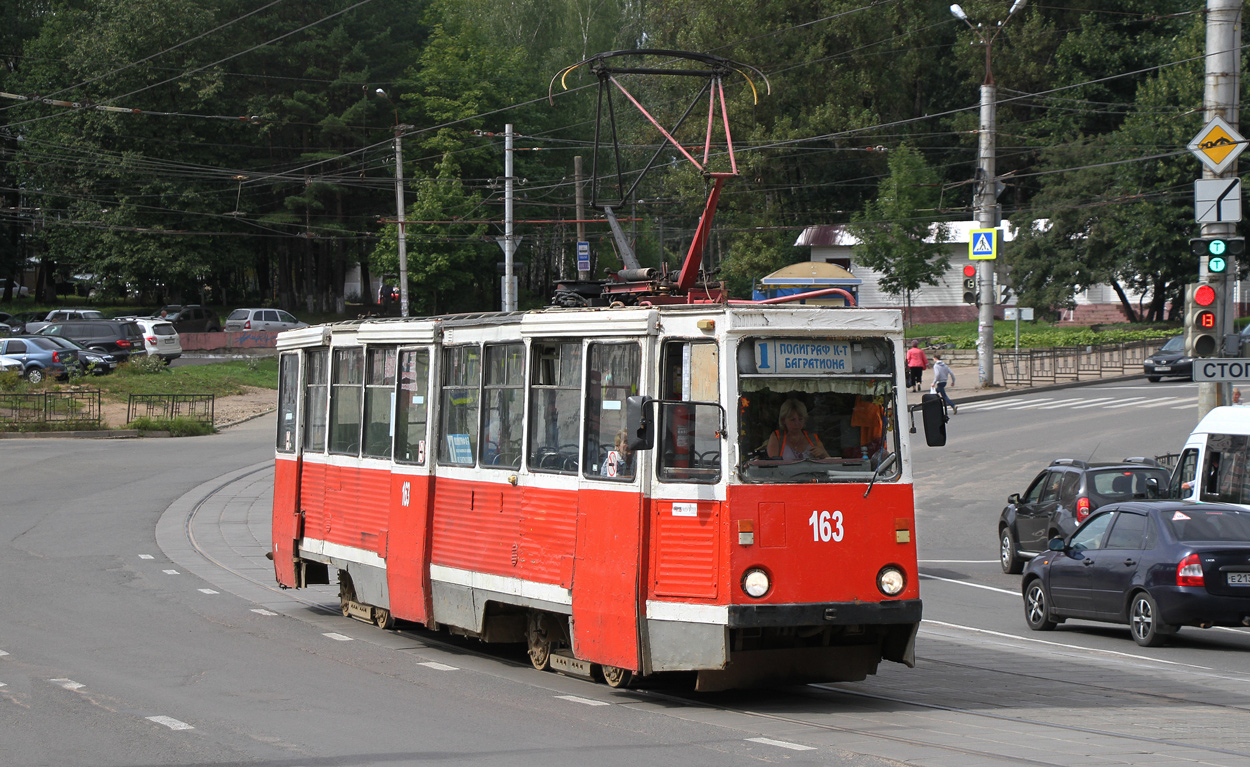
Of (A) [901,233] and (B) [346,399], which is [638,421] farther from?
(A) [901,233]

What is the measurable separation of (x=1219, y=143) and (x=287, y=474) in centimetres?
1248

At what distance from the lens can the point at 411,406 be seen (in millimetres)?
12656

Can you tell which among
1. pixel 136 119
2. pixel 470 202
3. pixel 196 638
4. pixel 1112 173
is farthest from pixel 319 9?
pixel 196 638

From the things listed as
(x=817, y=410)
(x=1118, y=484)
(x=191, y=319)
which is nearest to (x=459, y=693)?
(x=817, y=410)

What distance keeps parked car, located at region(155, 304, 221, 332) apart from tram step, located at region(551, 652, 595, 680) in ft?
183

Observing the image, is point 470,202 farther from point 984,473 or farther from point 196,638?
point 196,638

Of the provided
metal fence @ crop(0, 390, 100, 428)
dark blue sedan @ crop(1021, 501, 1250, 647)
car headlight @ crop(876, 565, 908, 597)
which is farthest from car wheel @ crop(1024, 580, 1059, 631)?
metal fence @ crop(0, 390, 100, 428)

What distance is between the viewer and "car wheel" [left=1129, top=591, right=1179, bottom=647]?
43.9 ft

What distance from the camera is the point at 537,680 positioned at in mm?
10641

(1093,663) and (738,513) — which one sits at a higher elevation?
(738,513)

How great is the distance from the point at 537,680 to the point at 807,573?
2729mm

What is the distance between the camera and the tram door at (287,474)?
15.0 m

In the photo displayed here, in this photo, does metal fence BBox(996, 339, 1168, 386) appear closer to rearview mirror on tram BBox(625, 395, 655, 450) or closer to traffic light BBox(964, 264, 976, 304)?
traffic light BBox(964, 264, 976, 304)

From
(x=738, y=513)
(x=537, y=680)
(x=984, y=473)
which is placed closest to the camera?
(x=738, y=513)
